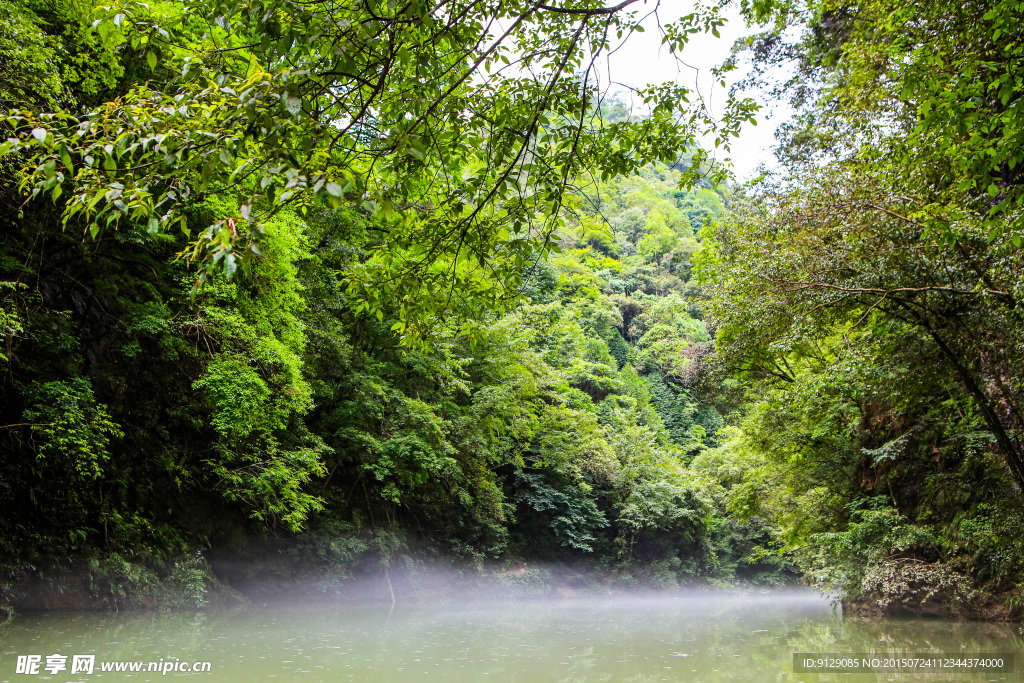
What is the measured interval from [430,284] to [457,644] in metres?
6.99

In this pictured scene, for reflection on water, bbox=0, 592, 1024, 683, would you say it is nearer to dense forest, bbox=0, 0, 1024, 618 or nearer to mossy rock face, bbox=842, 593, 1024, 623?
mossy rock face, bbox=842, 593, 1024, 623

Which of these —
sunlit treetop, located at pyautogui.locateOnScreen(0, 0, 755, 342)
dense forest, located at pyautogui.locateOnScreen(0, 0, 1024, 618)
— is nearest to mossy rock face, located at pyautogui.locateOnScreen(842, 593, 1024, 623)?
dense forest, located at pyautogui.locateOnScreen(0, 0, 1024, 618)

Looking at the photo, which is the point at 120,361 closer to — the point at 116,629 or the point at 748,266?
the point at 116,629

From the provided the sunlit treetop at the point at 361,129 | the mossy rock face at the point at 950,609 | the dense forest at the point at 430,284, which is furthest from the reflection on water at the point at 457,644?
the sunlit treetop at the point at 361,129

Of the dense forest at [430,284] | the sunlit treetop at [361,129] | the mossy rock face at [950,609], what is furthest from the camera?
the mossy rock face at [950,609]

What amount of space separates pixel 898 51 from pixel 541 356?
1236cm

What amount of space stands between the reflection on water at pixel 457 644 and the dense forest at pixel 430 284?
2.93ft

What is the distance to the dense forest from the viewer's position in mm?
2500

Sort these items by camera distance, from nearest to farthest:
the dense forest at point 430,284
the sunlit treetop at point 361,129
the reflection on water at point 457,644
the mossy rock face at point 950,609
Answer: the sunlit treetop at point 361,129 < the dense forest at point 430,284 < the reflection on water at point 457,644 < the mossy rock face at point 950,609

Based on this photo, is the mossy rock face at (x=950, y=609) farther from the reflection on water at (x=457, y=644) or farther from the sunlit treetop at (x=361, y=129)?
the sunlit treetop at (x=361, y=129)

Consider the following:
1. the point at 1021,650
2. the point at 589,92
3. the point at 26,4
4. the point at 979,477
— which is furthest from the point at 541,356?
the point at 589,92

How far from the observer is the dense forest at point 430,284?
2.50 meters

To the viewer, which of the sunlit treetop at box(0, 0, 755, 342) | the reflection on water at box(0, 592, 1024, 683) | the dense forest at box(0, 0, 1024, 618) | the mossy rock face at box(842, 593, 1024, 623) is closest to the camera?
the sunlit treetop at box(0, 0, 755, 342)

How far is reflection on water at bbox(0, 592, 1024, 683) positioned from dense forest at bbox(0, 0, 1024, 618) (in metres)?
0.89
